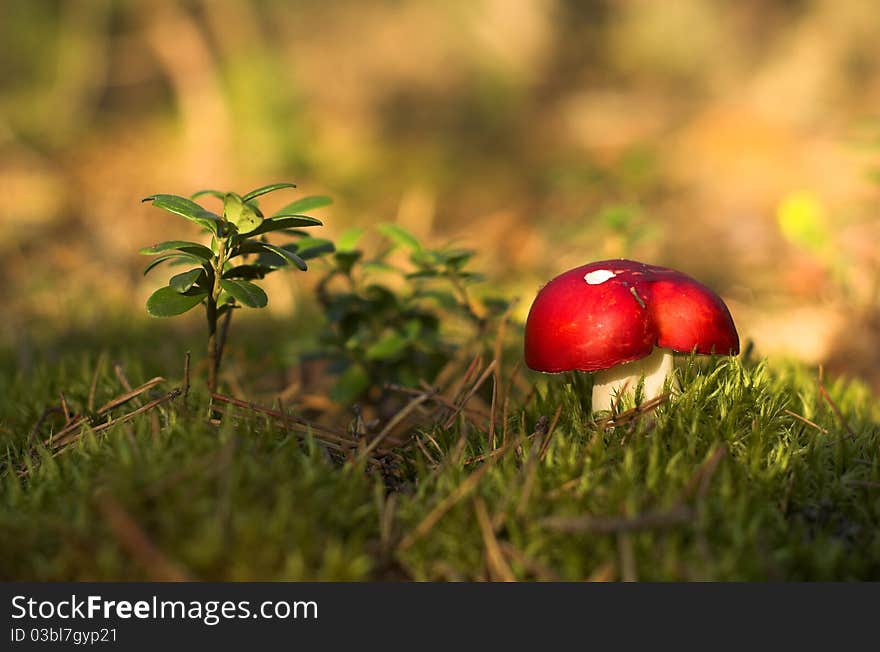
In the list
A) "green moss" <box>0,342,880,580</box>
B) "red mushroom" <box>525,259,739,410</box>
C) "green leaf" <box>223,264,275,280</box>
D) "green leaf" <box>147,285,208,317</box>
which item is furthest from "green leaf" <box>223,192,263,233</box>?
"red mushroom" <box>525,259,739,410</box>

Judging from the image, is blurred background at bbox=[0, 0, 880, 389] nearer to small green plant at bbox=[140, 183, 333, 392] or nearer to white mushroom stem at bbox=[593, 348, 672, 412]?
white mushroom stem at bbox=[593, 348, 672, 412]

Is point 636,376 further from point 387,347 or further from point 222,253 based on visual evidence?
point 222,253

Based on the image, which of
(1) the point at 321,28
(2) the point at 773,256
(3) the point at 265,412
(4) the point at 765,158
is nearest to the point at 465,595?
(3) the point at 265,412

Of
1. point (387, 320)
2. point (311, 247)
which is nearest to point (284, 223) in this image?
point (311, 247)

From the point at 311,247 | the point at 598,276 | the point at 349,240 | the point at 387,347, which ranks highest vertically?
the point at 349,240

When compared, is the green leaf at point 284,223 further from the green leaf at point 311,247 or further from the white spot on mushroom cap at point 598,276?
the white spot on mushroom cap at point 598,276

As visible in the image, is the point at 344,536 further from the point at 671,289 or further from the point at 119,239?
the point at 119,239
